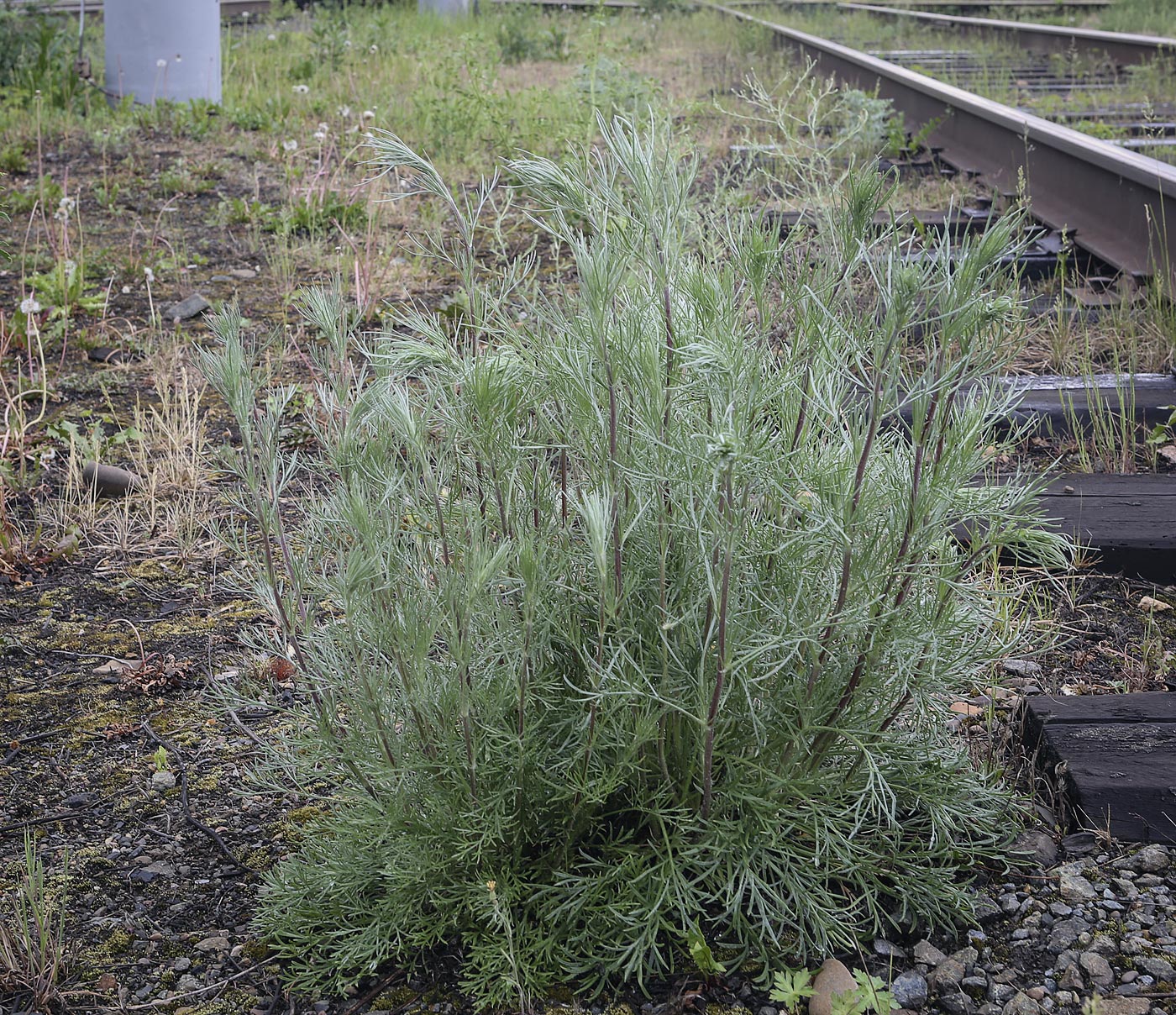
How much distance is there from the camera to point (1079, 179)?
5.78 m

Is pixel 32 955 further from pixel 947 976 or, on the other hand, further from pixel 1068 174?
pixel 1068 174

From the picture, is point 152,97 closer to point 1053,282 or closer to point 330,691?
point 1053,282

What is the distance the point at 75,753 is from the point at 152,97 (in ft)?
26.0

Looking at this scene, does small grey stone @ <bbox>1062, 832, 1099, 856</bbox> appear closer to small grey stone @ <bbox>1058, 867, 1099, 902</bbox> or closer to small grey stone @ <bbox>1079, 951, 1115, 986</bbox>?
small grey stone @ <bbox>1058, 867, 1099, 902</bbox>

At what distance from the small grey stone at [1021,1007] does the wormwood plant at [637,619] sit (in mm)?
173

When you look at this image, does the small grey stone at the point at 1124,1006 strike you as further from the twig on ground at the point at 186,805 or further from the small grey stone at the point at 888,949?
the twig on ground at the point at 186,805

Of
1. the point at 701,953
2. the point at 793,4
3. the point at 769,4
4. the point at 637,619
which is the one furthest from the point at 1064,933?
the point at 769,4

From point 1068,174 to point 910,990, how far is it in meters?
5.10

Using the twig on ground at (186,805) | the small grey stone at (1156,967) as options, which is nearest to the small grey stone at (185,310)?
the twig on ground at (186,805)

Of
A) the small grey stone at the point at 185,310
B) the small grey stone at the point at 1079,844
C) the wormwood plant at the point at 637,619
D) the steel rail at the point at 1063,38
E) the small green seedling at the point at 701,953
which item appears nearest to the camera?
the wormwood plant at the point at 637,619

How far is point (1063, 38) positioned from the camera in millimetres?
11656

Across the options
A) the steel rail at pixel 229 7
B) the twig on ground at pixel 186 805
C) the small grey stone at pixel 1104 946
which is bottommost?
the twig on ground at pixel 186 805

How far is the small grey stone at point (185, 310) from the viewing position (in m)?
5.37

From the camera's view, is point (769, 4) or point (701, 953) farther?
point (769, 4)
